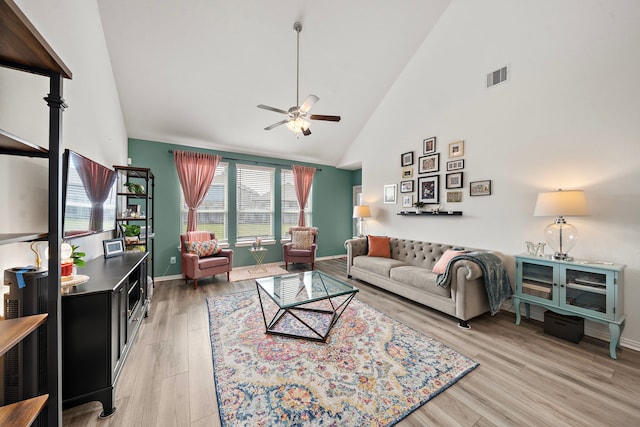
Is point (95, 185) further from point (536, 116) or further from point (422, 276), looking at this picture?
point (536, 116)

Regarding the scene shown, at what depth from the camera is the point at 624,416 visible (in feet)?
5.01

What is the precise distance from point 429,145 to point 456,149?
0.46 m

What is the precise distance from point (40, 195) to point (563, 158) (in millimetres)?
4706

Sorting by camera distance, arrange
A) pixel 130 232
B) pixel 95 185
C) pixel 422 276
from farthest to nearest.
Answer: pixel 130 232 < pixel 422 276 < pixel 95 185

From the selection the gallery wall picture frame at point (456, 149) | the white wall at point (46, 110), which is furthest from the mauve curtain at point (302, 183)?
the white wall at point (46, 110)

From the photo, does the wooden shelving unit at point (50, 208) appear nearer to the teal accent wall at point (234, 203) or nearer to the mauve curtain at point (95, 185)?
the mauve curtain at point (95, 185)

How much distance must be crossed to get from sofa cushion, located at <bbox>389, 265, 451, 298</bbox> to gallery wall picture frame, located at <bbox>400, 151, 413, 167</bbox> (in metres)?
1.99

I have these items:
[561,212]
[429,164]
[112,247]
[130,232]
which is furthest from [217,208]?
[561,212]

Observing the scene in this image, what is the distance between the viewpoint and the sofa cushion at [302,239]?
5355mm

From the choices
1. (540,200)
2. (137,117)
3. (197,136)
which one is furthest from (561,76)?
(137,117)

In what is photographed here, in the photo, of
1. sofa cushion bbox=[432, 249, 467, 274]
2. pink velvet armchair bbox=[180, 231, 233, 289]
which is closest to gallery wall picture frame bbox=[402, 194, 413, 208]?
sofa cushion bbox=[432, 249, 467, 274]

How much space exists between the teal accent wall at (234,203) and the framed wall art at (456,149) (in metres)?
3.26

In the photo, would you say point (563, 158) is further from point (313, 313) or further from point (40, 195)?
point (40, 195)

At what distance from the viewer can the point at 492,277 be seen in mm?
2742
